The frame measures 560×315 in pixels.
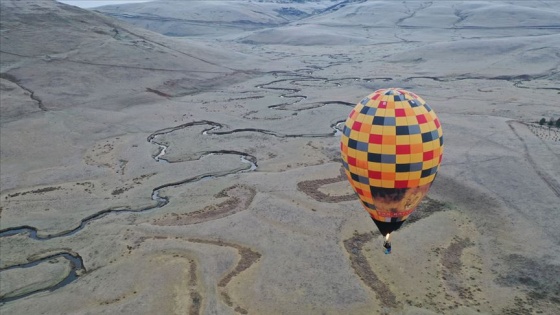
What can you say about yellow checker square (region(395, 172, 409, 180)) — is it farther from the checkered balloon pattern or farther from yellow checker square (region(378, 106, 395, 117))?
yellow checker square (region(378, 106, 395, 117))

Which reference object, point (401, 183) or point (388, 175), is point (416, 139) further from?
point (401, 183)

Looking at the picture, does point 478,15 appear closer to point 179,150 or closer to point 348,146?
point 179,150

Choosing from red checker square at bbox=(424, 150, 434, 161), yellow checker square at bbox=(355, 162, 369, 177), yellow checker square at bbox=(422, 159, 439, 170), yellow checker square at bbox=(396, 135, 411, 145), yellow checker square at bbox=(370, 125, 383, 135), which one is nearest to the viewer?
yellow checker square at bbox=(396, 135, 411, 145)

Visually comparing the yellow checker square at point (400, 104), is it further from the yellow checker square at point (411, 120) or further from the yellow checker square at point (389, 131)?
the yellow checker square at point (389, 131)

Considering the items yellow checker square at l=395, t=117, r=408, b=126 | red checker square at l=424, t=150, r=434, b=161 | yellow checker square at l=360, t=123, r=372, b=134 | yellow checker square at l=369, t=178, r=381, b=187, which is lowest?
yellow checker square at l=369, t=178, r=381, b=187

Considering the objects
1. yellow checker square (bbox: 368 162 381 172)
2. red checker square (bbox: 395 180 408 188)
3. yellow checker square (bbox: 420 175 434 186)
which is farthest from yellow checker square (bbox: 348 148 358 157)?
yellow checker square (bbox: 420 175 434 186)

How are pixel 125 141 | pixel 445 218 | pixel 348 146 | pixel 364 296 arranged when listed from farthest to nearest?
pixel 125 141 → pixel 445 218 → pixel 364 296 → pixel 348 146

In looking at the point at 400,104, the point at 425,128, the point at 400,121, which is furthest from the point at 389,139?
the point at 425,128

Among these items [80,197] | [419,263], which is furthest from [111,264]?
Result: [419,263]
